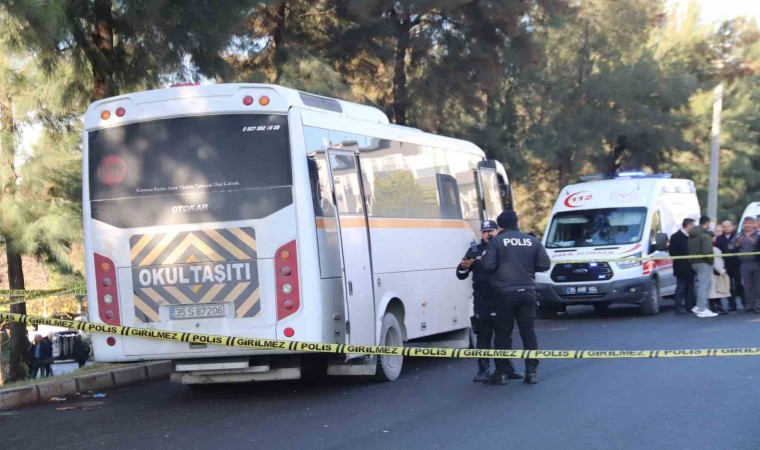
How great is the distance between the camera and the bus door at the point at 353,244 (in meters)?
10.1

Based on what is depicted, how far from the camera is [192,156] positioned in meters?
9.87

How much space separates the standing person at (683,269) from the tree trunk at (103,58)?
1109 centimetres

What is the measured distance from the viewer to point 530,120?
31.0m

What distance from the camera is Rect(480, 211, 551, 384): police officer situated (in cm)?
1024

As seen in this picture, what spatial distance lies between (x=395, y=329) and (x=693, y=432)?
4.47 m

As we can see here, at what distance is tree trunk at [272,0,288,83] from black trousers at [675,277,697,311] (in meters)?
9.14

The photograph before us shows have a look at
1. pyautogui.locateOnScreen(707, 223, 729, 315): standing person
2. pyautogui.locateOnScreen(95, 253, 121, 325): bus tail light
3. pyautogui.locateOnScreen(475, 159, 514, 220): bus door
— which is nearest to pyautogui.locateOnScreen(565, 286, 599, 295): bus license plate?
pyautogui.locateOnScreen(707, 223, 729, 315): standing person

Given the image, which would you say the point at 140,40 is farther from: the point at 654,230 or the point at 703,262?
the point at 703,262

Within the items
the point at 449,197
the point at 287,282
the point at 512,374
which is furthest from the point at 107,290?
the point at 449,197

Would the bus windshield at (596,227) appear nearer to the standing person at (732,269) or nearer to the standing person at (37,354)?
the standing person at (732,269)

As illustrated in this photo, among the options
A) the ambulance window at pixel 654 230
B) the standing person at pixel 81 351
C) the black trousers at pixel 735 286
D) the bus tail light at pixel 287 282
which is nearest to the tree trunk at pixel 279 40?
the ambulance window at pixel 654 230

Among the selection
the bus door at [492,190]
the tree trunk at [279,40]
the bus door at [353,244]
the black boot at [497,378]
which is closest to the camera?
the bus door at [353,244]

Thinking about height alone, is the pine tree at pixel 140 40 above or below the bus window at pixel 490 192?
above

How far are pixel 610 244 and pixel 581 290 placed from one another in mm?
1237
